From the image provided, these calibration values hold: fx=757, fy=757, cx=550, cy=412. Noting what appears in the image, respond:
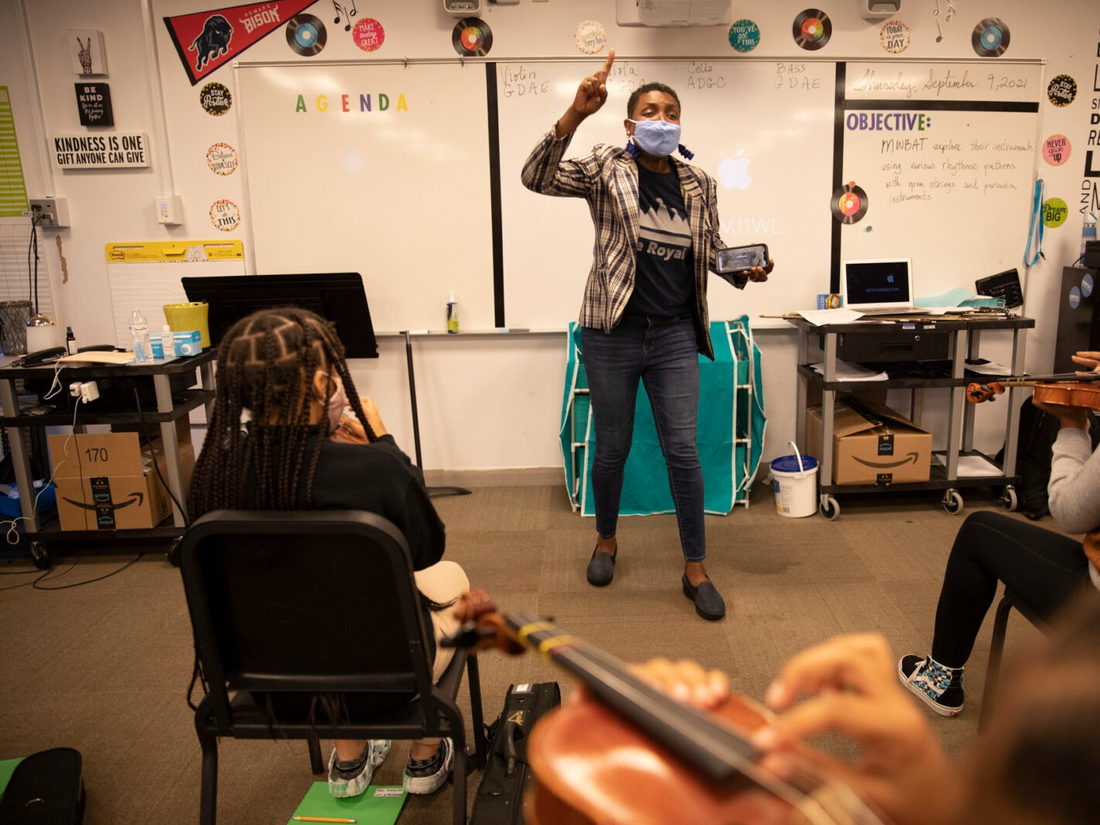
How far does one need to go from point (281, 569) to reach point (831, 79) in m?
3.21

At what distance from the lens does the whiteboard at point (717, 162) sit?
129 inches

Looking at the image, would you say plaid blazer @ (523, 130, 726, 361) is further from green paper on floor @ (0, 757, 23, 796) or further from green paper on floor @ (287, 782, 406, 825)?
green paper on floor @ (0, 757, 23, 796)

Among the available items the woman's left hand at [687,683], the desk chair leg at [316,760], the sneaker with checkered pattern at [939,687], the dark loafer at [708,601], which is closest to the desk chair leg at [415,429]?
the dark loafer at [708,601]

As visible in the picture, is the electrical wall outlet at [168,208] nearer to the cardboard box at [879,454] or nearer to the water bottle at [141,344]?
the water bottle at [141,344]

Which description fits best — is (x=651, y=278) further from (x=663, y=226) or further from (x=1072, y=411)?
(x=1072, y=411)

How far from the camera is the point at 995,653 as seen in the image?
1692 mm

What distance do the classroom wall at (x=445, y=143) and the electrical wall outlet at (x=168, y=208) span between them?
0.04 meters

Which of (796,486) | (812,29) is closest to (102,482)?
(796,486)

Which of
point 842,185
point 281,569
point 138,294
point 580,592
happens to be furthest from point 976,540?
point 138,294

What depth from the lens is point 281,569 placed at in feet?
3.62

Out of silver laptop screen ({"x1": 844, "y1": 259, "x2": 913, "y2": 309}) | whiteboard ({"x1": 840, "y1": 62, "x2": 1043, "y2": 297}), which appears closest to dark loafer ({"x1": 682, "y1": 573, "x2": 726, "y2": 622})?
silver laptop screen ({"x1": 844, "y1": 259, "x2": 913, "y2": 309})

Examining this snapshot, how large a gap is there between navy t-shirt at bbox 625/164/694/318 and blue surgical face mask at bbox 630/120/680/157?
0.30 ft

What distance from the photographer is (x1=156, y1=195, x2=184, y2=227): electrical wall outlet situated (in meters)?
3.35

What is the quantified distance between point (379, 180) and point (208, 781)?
8.86 feet
